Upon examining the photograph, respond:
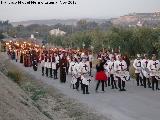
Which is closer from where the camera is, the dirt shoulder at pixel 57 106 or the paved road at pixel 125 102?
the dirt shoulder at pixel 57 106

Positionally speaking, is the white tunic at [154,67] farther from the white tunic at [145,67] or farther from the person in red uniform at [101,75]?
the person in red uniform at [101,75]

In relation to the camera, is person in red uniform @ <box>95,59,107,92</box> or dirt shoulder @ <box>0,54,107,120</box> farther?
person in red uniform @ <box>95,59,107,92</box>

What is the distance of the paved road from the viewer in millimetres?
17172

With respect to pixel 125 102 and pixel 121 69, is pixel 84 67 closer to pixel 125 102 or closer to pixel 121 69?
pixel 121 69

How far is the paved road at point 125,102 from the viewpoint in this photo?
17172mm

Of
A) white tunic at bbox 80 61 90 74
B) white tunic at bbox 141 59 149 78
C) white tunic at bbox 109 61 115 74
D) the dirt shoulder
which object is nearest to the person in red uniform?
white tunic at bbox 80 61 90 74

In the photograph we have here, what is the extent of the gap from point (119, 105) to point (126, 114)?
2114 mm

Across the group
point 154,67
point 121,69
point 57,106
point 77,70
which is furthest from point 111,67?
point 57,106

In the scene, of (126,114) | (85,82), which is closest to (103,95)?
(85,82)

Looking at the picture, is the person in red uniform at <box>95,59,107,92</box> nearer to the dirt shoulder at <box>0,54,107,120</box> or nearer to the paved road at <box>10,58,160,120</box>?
the paved road at <box>10,58,160,120</box>

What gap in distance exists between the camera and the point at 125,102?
2002cm

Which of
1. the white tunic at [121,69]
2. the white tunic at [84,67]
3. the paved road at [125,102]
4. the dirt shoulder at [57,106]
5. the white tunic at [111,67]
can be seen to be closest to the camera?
the dirt shoulder at [57,106]

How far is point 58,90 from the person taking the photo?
25078mm

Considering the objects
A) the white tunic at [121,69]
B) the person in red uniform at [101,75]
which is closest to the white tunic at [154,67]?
the white tunic at [121,69]
